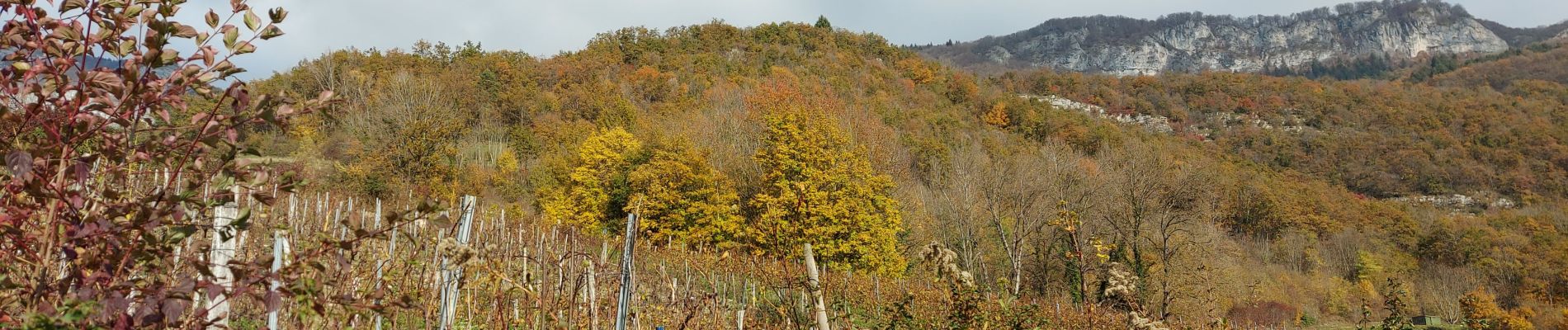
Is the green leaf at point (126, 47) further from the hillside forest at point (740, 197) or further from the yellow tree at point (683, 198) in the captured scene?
the yellow tree at point (683, 198)

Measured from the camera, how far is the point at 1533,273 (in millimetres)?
43906

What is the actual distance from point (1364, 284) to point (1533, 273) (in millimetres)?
8439

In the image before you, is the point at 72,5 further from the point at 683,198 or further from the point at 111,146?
the point at 683,198

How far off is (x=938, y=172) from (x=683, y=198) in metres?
16.1

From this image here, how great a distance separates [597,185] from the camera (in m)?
25.0

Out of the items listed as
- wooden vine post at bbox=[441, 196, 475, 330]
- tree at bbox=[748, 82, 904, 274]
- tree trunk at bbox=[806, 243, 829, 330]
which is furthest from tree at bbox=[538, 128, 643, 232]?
tree trunk at bbox=[806, 243, 829, 330]

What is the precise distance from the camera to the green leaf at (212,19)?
1.47 metres

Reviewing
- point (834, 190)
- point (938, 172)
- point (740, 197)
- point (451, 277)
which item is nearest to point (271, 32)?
point (451, 277)

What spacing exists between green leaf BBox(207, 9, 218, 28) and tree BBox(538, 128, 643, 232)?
22.6 metres

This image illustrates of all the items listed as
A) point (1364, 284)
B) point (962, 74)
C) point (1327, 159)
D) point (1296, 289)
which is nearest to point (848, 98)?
point (1296, 289)

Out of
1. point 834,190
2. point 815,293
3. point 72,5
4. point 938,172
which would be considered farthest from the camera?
point 938,172

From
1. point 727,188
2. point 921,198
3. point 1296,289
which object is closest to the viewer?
point 727,188

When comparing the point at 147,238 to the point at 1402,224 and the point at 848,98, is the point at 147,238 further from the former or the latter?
the point at 1402,224

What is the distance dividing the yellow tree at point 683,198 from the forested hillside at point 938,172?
11 centimetres
